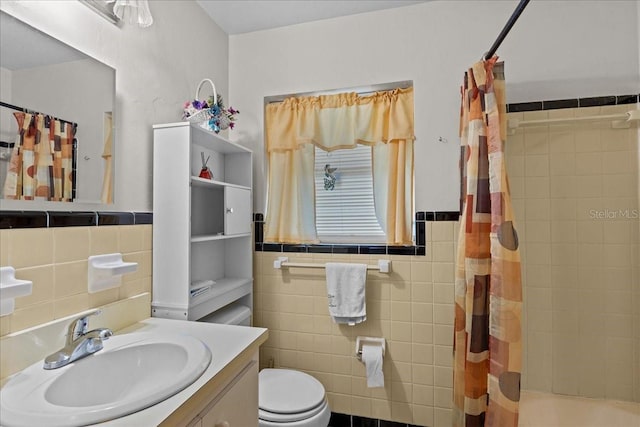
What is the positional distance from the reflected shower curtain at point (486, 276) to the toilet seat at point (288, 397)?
0.64 meters

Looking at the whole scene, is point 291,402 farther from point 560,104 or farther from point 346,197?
point 560,104

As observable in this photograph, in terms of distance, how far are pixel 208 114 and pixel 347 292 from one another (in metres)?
1.19

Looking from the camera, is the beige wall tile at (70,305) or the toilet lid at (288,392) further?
the toilet lid at (288,392)

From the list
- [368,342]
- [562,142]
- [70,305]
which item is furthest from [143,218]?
[562,142]

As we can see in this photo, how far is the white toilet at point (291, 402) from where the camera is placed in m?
1.43

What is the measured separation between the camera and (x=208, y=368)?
36.5 inches

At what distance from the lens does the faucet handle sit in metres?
1.05

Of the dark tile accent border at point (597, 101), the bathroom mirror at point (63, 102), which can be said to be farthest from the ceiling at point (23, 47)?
the dark tile accent border at point (597, 101)

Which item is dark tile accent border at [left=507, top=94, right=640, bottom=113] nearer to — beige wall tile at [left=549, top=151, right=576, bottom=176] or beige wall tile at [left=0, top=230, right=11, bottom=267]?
beige wall tile at [left=549, top=151, right=576, bottom=176]

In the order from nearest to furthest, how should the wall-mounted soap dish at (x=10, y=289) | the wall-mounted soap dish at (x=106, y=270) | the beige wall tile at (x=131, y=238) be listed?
1. the wall-mounted soap dish at (x=10, y=289)
2. the wall-mounted soap dish at (x=106, y=270)
3. the beige wall tile at (x=131, y=238)

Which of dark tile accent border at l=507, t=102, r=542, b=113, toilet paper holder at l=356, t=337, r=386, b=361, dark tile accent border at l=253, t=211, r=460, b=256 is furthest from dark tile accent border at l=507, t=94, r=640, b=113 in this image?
toilet paper holder at l=356, t=337, r=386, b=361

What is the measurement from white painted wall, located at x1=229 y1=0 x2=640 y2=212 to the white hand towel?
0.52 metres

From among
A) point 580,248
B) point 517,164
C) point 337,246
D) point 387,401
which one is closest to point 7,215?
point 337,246
